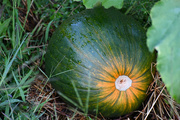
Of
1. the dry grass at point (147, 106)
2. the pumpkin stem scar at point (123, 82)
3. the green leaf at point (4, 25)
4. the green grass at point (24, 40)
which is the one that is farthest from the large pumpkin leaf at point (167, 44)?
the green leaf at point (4, 25)

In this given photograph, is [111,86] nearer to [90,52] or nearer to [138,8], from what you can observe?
[90,52]

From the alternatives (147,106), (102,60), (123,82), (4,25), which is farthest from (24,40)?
(147,106)

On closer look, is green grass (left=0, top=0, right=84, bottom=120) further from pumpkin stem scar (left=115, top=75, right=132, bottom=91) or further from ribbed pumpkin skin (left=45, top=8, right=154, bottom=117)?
pumpkin stem scar (left=115, top=75, right=132, bottom=91)

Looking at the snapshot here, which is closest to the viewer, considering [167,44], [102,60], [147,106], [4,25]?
[167,44]

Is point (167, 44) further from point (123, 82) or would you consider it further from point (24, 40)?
point (24, 40)

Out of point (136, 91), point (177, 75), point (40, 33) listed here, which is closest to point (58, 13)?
point (40, 33)

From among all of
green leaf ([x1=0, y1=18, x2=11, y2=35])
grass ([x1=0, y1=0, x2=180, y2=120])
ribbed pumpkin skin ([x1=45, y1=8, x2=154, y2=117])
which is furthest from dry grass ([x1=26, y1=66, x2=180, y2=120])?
green leaf ([x1=0, y1=18, x2=11, y2=35])

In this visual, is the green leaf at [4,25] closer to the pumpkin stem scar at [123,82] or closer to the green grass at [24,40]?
the green grass at [24,40]
